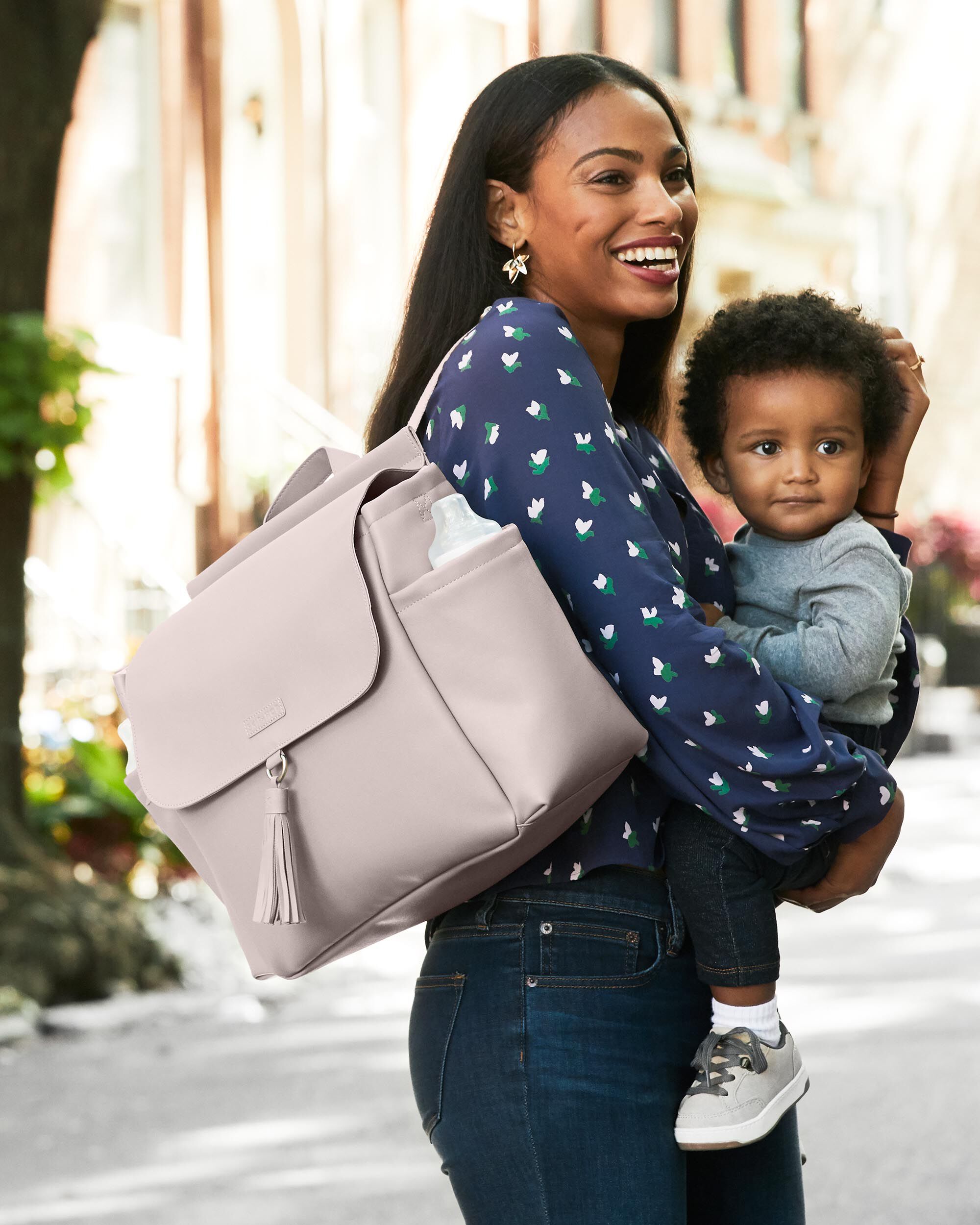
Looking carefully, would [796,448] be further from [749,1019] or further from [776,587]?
[749,1019]

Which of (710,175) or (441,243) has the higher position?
(441,243)

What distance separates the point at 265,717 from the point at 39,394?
5.37 metres

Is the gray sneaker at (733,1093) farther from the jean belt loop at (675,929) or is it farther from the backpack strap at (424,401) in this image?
the backpack strap at (424,401)

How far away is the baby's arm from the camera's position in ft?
6.09

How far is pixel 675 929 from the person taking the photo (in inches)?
70.6

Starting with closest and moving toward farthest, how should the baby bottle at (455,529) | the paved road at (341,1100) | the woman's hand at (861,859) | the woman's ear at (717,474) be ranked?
1. the baby bottle at (455,529)
2. the woman's hand at (861,859)
3. the woman's ear at (717,474)
4. the paved road at (341,1100)

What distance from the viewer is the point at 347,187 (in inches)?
522

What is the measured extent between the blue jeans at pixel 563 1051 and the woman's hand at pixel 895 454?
0.61 metres

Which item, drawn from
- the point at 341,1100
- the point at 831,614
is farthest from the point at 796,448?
the point at 341,1100

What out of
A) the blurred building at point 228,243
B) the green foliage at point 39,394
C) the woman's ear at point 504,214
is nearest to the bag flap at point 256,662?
the woman's ear at point 504,214

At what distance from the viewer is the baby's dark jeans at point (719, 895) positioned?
177cm

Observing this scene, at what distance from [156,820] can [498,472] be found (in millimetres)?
601

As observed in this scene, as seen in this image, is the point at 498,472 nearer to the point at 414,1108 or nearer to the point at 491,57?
the point at 414,1108

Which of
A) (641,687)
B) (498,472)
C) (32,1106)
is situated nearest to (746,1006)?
(641,687)
